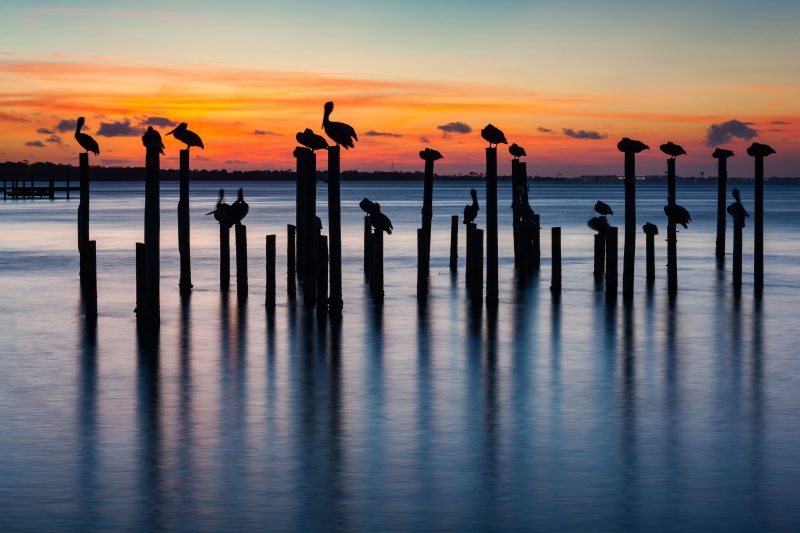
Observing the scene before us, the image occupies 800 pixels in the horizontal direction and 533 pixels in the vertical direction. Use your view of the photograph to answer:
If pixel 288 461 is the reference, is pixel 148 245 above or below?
above

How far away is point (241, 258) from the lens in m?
20.4

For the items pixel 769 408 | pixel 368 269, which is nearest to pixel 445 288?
pixel 368 269

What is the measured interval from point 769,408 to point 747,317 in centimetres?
805

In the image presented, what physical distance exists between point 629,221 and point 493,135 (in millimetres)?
2872

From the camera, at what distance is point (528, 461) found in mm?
10008

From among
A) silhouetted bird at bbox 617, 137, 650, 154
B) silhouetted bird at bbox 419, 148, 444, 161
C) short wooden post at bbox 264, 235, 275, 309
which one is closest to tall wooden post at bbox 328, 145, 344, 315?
short wooden post at bbox 264, 235, 275, 309

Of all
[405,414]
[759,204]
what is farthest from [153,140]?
[759,204]

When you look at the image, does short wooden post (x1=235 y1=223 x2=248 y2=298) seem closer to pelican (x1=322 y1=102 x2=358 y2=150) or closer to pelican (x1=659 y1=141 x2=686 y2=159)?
pelican (x1=322 y1=102 x2=358 y2=150)

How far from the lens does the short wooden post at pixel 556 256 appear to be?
20.9 m

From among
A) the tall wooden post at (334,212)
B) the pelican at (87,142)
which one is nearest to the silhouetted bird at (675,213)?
the tall wooden post at (334,212)

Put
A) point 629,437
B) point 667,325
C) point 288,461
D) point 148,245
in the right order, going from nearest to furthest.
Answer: point 288,461 < point 629,437 < point 148,245 < point 667,325

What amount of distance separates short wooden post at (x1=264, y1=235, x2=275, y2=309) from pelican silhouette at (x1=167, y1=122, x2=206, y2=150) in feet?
16.9

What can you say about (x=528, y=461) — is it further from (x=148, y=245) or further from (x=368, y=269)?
(x=368, y=269)

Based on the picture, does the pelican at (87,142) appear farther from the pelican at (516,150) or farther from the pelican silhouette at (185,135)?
the pelican at (516,150)
